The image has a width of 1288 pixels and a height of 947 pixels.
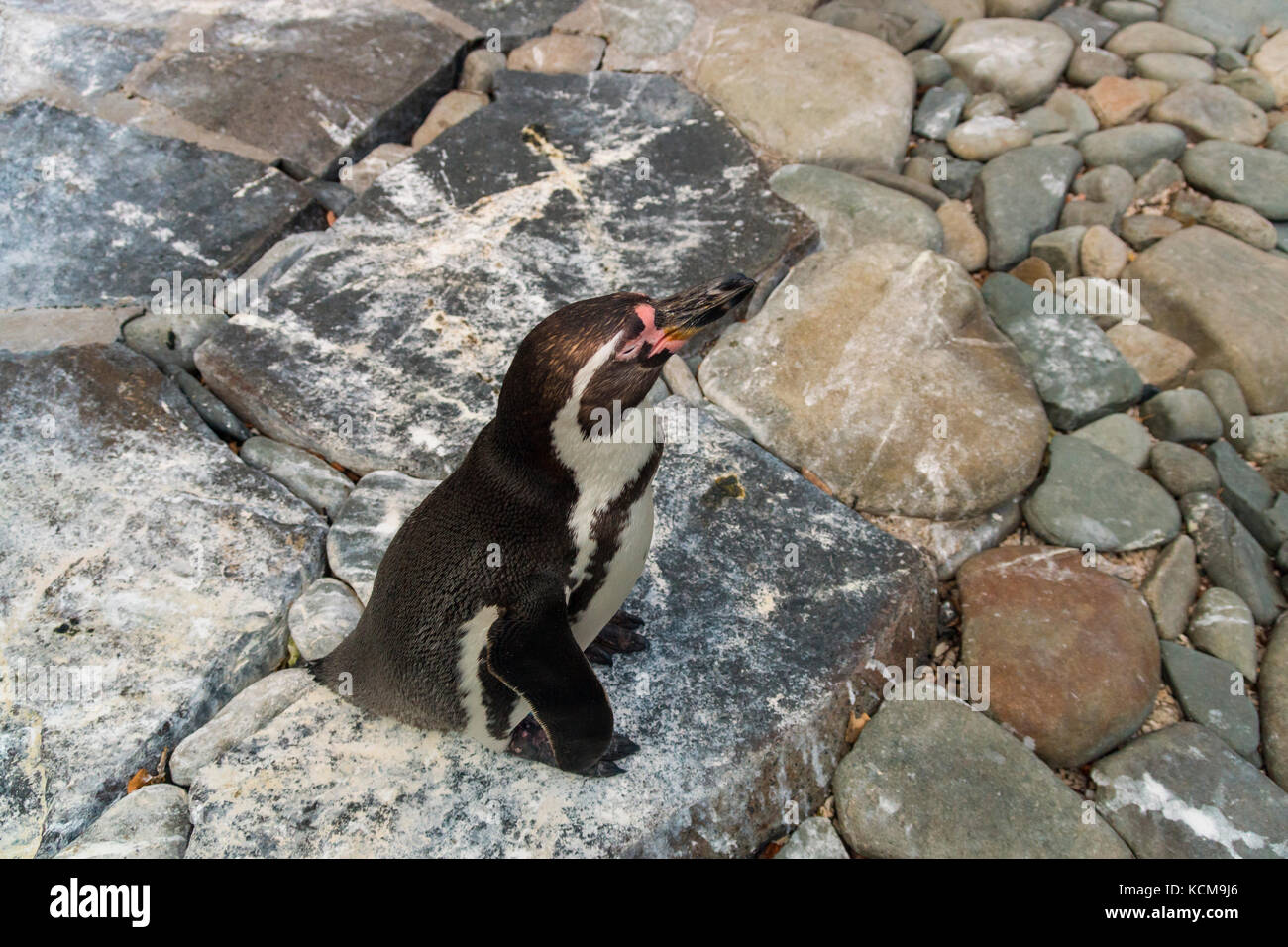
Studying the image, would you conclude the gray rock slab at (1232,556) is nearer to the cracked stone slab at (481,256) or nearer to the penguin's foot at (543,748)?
the cracked stone slab at (481,256)

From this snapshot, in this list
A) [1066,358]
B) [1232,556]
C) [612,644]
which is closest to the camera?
[612,644]

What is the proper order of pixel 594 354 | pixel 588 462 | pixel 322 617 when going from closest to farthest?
pixel 594 354 < pixel 588 462 < pixel 322 617

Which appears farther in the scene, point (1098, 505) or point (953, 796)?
point (1098, 505)

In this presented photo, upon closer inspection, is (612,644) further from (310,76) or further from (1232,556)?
(310,76)

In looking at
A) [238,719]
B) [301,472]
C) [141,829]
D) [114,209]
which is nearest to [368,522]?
[301,472]

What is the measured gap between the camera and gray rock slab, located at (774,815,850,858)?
2709 millimetres

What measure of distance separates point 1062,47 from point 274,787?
5.67m

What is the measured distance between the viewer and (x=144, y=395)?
3645 mm

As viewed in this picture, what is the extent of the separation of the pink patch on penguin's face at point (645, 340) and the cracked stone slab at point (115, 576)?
160cm

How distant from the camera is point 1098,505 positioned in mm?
3635

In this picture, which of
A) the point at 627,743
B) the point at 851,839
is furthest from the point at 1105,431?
the point at 627,743

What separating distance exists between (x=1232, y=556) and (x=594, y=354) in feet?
8.91

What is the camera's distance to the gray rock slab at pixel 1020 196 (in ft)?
15.5
